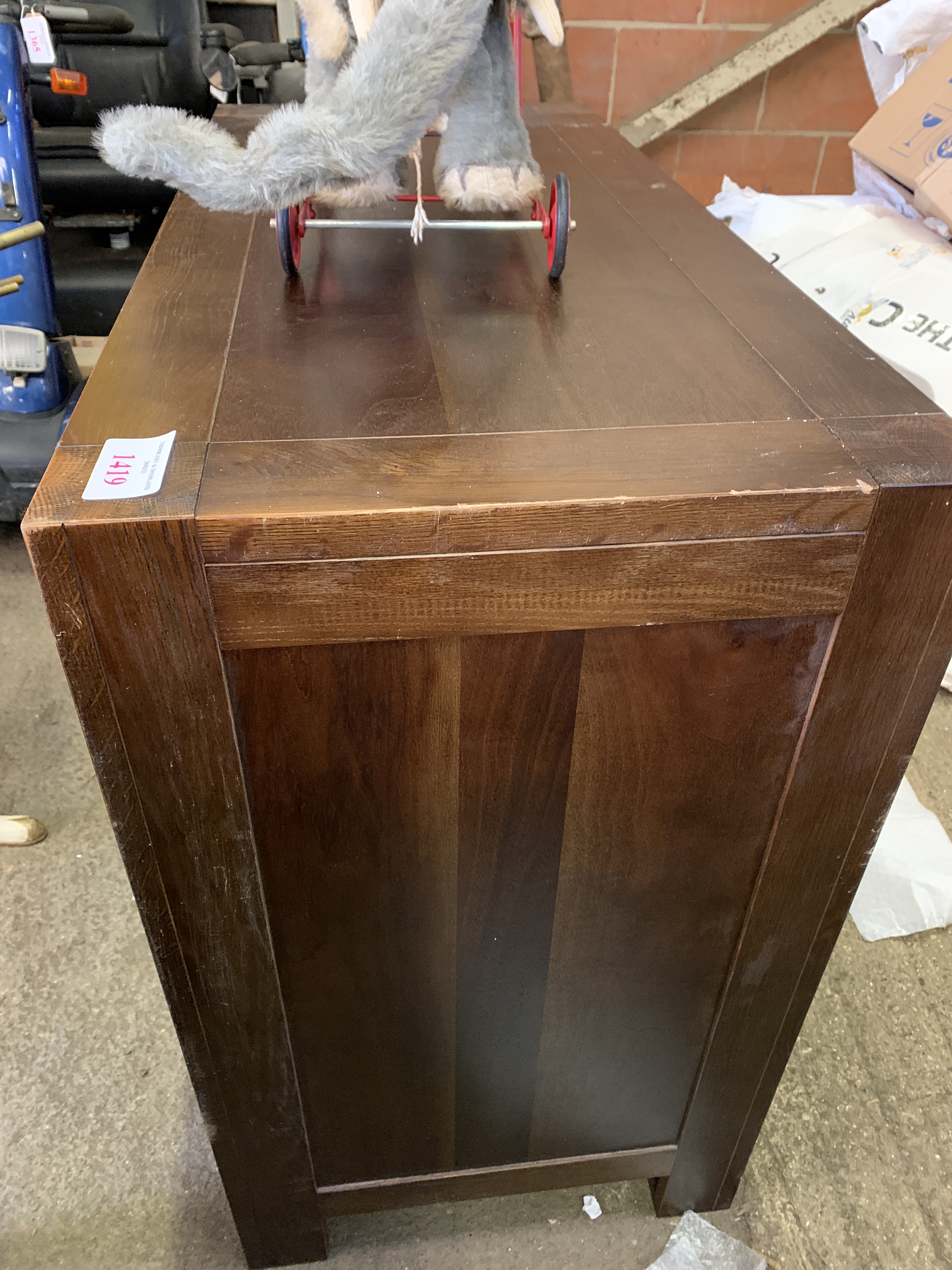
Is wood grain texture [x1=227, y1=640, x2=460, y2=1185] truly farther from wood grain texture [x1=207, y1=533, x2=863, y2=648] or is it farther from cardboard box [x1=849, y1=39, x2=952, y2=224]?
cardboard box [x1=849, y1=39, x2=952, y2=224]

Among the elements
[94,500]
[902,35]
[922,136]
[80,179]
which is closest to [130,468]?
[94,500]

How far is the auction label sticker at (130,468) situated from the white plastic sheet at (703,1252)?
0.87 m

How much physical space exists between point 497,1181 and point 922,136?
1520 millimetres

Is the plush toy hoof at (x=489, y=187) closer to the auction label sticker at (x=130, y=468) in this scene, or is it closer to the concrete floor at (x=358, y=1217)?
the auction label sticker at (x=130, y=468)

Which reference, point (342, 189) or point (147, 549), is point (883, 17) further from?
point (147, 549)

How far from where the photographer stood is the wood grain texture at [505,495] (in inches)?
18.5

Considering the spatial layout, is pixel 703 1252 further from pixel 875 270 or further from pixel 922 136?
pixel 922 136

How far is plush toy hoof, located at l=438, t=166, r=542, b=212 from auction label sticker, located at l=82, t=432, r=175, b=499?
41 cm

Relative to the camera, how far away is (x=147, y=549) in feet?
1.51

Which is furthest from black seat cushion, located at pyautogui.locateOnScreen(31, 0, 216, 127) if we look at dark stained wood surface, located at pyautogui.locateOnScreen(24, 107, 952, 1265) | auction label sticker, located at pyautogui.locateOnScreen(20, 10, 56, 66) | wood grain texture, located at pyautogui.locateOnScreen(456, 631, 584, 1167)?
wood grain texture, located at pyautogui.locateOnScreen(456, 631, 584, 1167)

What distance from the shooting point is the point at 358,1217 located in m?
0.93

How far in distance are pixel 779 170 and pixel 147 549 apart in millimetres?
2270

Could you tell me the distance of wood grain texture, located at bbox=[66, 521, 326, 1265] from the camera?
47cm

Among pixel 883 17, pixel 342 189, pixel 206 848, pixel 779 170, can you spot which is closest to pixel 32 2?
pixel 342 189
